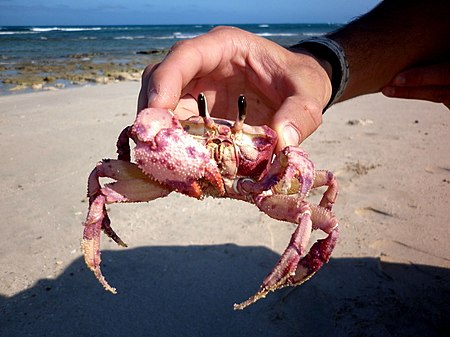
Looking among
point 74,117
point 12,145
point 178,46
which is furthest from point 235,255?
point 74,117

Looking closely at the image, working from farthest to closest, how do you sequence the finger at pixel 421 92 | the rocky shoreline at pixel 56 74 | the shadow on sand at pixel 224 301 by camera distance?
the rocky shoreline at pixel 56 74 < the finger at pixel 421 92 < the shadow on sand at pixel 224 301

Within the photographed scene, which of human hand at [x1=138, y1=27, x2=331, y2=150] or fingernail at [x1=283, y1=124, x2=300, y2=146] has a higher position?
human hand at [x1=138, y1=27, x2=331, y2=150]

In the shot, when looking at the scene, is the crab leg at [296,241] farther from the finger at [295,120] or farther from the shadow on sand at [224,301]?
the shadow on sand at [224,301]

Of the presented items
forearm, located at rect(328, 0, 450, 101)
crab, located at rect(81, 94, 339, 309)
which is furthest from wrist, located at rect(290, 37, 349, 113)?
crab, located at rect(81, 94, 339, 309)

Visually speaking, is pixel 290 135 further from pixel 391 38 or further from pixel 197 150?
pixel 391 38

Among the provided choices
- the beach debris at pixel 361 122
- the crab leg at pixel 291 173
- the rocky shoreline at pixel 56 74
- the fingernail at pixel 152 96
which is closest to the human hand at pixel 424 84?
the crab leg at pixel 291 173

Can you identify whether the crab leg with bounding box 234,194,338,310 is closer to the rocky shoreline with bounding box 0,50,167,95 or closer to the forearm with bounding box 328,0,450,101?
the forearm with bounding box 328,0,450,101

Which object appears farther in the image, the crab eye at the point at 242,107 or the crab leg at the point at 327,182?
the crab leg at the point at 327,182
